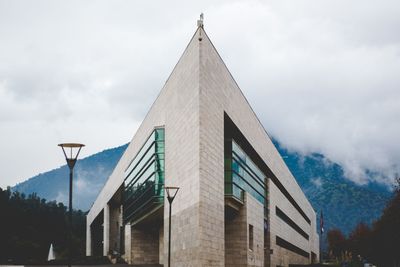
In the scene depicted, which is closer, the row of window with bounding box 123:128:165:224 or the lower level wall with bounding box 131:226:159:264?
the row of window with bounding box 123:128:165:224

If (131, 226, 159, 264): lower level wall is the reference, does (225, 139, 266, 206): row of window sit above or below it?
above

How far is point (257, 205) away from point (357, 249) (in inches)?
4086

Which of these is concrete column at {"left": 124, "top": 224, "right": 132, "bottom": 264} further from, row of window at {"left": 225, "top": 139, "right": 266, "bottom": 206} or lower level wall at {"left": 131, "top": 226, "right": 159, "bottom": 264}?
row of window at {"left": 225, "top": 139, "right": 266, "bottom": 206}

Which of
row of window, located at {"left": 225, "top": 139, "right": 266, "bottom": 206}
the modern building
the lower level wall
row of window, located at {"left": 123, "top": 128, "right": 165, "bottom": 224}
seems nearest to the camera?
the modern building

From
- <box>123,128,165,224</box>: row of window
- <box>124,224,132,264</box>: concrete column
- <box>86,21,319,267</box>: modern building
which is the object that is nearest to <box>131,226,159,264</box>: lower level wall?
<box>86,21,319,267</box>: modern building

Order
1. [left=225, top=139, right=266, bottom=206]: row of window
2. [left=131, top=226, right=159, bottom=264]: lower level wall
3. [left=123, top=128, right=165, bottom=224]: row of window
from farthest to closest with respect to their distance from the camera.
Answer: [left=131, top=226, right=159, bottom=264]: lower level wall
[left=123, top=128, right=165, bottom=224]: row of window
[left=225, top=139, right=266, bottom=206]: row of window

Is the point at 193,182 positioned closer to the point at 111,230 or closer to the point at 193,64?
the point at 193,64

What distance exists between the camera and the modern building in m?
31.4

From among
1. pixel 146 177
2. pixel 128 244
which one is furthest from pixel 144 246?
pixel 146 177

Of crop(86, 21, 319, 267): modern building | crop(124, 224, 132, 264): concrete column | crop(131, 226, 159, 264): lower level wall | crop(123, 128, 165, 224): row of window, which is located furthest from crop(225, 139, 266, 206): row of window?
crop(124, 224, 132, 264): concrete column

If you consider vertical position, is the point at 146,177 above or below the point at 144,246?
above

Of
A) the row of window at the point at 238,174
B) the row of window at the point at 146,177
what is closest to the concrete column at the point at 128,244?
the row of window at the point at 146,177

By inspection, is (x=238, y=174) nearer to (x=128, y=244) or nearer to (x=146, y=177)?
(x=146, y=177)

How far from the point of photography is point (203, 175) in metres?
30.7
